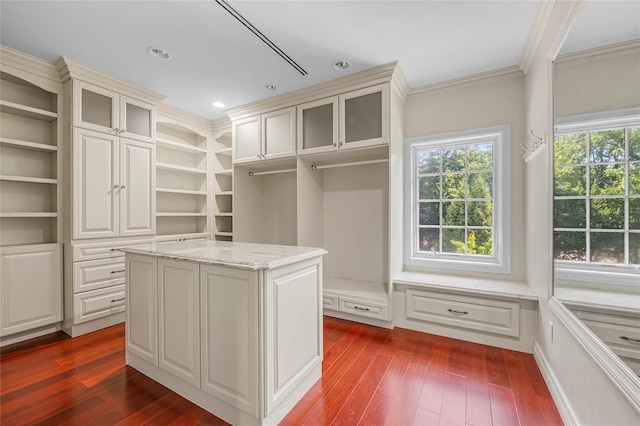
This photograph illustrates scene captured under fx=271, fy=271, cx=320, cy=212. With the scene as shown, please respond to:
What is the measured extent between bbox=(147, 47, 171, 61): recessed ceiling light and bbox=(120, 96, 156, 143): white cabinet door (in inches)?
34.3

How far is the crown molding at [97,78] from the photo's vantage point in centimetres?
256

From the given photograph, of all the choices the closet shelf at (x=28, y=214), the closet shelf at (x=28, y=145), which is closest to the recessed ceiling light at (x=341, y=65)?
the closet shelf at (x=28, y=145)

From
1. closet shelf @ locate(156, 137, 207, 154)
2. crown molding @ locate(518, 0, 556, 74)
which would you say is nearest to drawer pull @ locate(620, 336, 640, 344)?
crown molding @ locate(518, 0, 556, 74)

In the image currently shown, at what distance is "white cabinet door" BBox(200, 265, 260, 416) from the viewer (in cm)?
144

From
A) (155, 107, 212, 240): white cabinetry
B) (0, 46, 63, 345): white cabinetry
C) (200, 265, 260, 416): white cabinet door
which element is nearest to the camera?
(200, 265, 260, 416): white cabinet door

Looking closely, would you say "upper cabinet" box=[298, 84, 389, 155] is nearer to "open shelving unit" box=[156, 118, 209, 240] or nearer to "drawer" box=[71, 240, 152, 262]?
"open shelving unit" box=[156, 118, 209, 240]

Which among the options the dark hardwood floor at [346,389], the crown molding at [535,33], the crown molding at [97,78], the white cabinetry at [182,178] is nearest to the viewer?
the dark hardwood floor at [346,389]

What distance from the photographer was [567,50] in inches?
62.6

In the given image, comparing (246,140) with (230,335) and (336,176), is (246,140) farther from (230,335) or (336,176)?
(230,335)

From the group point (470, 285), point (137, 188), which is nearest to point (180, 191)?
point (137, 188)

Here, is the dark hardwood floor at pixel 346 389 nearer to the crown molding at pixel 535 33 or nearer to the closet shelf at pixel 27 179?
the closet shelf at pixel 27 179

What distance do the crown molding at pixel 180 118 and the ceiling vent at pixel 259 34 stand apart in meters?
1.99

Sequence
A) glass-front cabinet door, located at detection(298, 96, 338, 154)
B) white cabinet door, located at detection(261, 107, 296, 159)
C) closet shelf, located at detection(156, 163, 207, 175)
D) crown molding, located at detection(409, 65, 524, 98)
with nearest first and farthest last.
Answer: crown molding, located at detection(409, 65, 524, 98) → glass-front cabinet door, located at detection(298, 96, 338, 154) → white cabinet door, located at detection(261, 107, 296, 159) → closet shelf, located at detection(156, 163, 207, 175)

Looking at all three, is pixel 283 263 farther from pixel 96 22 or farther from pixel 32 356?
pixel 32 356
